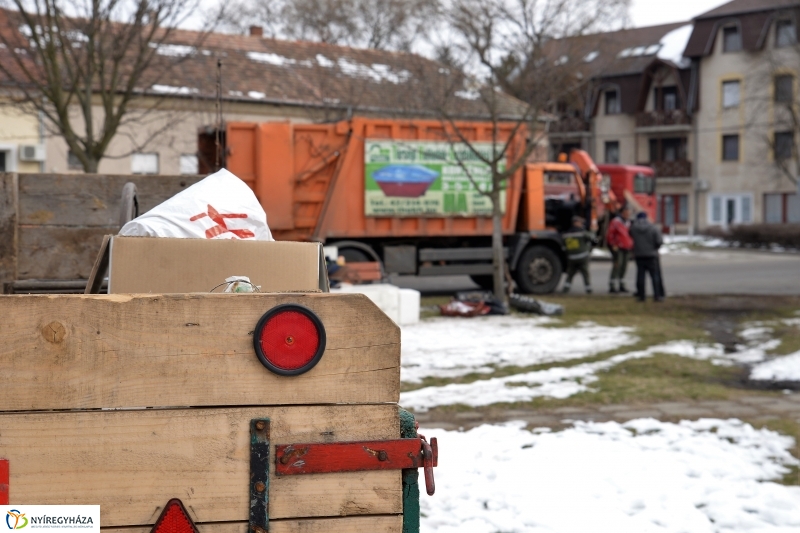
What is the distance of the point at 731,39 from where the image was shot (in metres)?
53.1

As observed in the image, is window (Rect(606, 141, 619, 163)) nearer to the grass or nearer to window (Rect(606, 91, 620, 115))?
window (Rect(606, 91, 620, 115))

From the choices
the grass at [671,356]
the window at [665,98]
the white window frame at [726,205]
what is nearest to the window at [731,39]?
the window at [665,98]

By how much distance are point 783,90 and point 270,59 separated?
24.2m

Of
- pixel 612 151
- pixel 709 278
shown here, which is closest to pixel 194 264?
pixel 709 278

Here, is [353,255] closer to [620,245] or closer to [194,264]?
[620,245]

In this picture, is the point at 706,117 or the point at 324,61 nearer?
the point at 324,61

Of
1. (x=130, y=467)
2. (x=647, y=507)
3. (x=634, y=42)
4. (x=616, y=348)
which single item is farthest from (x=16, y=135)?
(x=634, y=42)

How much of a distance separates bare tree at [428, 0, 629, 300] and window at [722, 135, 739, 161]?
121 ft

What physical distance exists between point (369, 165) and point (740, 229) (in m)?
26.3

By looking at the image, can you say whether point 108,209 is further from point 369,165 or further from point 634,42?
point 634,42

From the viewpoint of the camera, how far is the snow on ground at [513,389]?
8070 mm

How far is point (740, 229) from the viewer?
39.2m

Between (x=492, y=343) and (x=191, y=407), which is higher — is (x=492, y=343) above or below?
below

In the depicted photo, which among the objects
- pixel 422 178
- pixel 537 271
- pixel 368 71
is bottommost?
pixel 537 271
